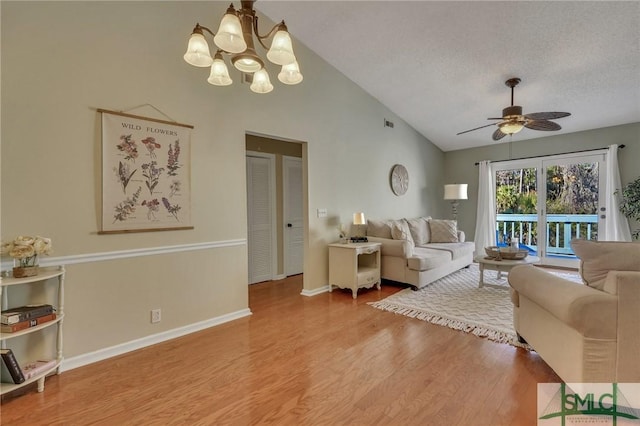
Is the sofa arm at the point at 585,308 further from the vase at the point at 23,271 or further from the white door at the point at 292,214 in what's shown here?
the white door at the point at 292,214

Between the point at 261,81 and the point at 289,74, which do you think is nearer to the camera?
the point at 289,74

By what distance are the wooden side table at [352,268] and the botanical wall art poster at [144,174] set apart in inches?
76.7

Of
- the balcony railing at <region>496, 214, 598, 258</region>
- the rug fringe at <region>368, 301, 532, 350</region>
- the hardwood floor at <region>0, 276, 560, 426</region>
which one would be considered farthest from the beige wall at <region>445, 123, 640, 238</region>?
the hardwood floor at <region>0, 276, 560, 426</region>

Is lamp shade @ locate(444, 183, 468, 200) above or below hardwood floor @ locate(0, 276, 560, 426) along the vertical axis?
above

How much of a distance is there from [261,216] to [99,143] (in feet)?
8.80

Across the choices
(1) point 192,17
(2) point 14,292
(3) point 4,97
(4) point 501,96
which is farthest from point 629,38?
(2) point 14,292

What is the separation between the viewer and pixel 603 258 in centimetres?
169

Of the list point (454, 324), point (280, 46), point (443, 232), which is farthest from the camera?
point (443, 232)

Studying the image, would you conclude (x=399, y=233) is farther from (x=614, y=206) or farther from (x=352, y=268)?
(x=614, y=206)

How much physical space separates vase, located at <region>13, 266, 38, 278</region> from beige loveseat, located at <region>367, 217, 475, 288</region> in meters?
3.67

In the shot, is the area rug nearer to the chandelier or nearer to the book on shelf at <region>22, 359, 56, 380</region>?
the chandelier

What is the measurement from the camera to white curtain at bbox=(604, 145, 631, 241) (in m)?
4.74

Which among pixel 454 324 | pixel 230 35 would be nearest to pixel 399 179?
pixel 454 324

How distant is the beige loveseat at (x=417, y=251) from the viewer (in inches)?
164
